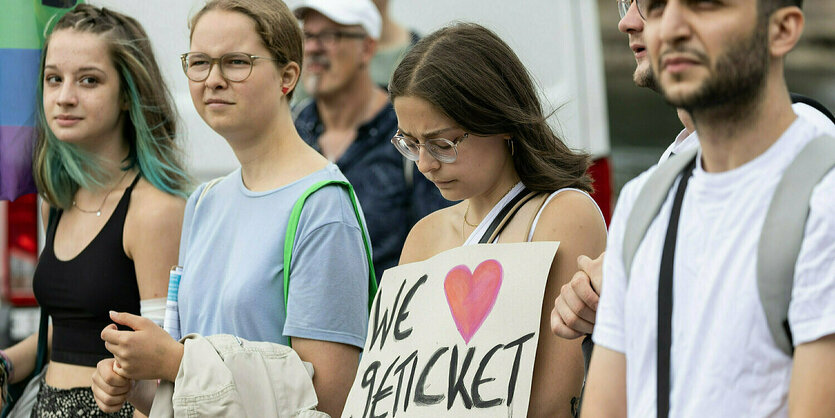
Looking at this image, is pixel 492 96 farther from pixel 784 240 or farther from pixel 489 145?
pixel 784 240

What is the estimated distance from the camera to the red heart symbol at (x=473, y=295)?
2.23 metres

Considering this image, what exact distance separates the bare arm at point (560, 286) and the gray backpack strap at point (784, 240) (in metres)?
0.77

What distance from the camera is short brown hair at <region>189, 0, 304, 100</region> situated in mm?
2809

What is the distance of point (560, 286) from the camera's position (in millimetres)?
2230

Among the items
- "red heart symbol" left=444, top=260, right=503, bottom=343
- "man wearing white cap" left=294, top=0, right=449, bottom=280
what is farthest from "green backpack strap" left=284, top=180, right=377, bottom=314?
"man wearing white cap" left=294, top=0, right=449, bottom=280

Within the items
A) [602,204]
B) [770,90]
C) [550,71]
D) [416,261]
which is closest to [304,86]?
[550,71]

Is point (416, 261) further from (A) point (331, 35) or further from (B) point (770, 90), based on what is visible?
(A) point (331, 35)

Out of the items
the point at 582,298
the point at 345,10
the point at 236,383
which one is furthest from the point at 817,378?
the point at 345,10

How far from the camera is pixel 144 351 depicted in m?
2.48

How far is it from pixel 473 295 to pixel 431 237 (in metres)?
0.34

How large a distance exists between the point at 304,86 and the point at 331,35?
33cm

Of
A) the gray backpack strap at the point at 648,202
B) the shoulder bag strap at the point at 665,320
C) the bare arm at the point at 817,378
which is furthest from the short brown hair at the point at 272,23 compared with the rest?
the bare arm at the point at 817,378

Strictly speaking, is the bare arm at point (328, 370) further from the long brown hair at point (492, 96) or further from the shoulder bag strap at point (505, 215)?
the long brown hair at point (492, 96)

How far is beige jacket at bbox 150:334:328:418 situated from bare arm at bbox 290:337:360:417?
4 centimetres
